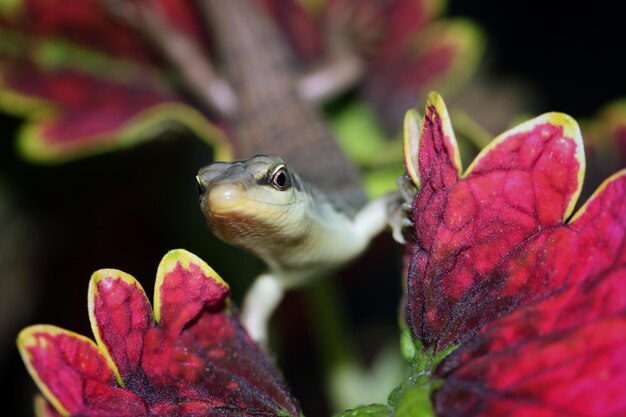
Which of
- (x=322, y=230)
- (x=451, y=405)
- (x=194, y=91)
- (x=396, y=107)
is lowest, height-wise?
(x=451, y=405)

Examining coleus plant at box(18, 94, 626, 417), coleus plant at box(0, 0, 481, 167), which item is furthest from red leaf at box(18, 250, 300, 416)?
coleus plant at box(0, 0, 481, 167)

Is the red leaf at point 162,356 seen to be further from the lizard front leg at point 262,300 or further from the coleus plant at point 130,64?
the coleus plant at point 130,64

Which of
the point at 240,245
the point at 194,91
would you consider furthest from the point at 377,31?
the point at 240,245

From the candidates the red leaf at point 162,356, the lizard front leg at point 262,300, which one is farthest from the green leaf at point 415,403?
the lizard front leg at point 262,300

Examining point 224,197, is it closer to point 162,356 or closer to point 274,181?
point 274,181

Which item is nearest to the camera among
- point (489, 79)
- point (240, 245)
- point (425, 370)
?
point (425, 370)

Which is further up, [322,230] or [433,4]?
[433,4]

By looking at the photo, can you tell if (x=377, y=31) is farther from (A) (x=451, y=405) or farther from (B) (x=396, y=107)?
(A) (x=451, y=405)

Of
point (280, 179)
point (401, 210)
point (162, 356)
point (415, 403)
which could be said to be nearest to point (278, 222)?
point (280, 179)
